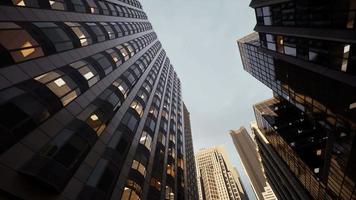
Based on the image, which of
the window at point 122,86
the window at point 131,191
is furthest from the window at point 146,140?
the window at point 131,191

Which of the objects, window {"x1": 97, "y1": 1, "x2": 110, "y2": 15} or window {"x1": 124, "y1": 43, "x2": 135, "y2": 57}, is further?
window {"x1": 124, "y1": 43, "x2": 135, "y2": 57}

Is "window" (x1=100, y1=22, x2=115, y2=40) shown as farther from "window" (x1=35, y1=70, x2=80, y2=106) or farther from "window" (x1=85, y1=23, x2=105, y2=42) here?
"window" (x1=35, y1=70, x2=80, y2=106)

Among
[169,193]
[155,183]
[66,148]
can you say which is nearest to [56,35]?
[66,148]

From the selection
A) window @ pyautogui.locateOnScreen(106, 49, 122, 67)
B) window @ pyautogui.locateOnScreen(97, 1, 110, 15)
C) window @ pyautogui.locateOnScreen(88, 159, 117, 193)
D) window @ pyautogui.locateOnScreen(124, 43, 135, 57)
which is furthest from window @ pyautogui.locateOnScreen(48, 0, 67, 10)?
window @ pyautogui.locateOnScreen(124, 43, 135, 57)

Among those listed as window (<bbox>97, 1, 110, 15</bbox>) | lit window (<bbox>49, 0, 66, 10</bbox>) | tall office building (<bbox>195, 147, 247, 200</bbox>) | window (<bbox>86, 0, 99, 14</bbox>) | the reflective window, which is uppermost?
tall office building (<bbox>195, 147, 247, 200</bbox>)

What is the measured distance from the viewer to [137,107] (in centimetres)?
3397

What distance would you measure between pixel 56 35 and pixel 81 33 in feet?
17.5

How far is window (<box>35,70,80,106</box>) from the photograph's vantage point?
18.3 metres

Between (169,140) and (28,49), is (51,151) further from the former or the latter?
(169,140)

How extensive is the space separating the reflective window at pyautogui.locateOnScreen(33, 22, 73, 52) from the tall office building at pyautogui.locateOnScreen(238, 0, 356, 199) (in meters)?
25.1

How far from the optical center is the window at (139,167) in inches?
1009

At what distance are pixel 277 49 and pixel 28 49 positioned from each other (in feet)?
106

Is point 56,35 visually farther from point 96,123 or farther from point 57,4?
point 96,123

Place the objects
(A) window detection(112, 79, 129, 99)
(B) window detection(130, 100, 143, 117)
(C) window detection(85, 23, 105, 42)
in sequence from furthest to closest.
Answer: (B) window detection(130, 100, 143, 117) < (C) window detection(85, 23, 105, 42) < (A) window detection(112, 79, 129, 99)
